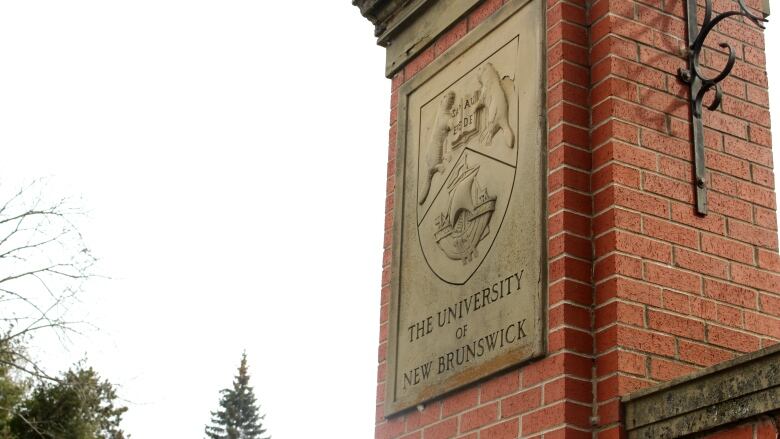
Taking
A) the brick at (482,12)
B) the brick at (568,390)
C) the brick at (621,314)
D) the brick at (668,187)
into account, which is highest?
the brick at (482,12)

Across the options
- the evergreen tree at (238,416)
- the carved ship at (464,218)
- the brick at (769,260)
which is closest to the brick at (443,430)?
the carved ship at (464,218)

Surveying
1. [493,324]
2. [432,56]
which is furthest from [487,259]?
[432,56]

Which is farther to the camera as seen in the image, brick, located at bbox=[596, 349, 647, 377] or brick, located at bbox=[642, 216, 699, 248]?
brick, located at bbox=[642, 216, 699, 248]

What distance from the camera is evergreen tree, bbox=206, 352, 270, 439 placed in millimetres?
50812

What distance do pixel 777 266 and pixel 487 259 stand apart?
1.04 metres

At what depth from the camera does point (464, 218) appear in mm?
4430

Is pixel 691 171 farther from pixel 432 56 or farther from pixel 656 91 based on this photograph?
pixel 432 56

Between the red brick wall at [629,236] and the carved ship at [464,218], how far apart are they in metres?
0.34

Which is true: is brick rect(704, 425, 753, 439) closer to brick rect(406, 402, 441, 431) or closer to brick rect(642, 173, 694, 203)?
brick rect(642, 173, 694, 203)

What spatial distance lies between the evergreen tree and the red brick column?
157 ft

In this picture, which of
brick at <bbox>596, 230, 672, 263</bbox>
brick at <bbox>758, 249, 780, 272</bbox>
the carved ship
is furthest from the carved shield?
brick at <bbox>758, 249, 780, 272</bbox>

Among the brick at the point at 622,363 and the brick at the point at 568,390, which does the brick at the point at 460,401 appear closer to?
the brick at the point at 568,390

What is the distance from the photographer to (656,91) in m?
4.17

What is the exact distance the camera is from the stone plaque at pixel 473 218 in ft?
13.4
